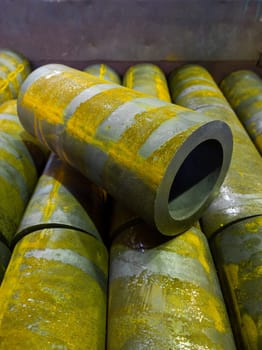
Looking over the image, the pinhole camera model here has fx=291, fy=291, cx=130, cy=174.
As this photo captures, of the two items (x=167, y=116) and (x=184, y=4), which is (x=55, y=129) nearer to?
(x=167, y=116)

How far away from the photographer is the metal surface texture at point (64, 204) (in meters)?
1.36

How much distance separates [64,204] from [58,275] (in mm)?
385

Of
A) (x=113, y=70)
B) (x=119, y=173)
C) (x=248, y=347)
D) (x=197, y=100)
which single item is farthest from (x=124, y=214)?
(x=113, y=70)

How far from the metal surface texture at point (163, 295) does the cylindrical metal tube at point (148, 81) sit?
4.49 ft

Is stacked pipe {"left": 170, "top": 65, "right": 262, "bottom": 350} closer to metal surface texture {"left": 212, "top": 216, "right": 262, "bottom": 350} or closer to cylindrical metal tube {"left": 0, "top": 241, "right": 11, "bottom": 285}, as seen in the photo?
metal surface texture {"left": 212, "top": 216, "right": 262, "bottom": 350}

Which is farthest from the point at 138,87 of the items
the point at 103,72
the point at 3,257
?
the point at 3,257

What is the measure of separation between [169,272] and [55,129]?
856mm

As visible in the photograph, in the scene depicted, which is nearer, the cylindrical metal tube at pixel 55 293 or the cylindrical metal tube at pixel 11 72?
the cylindrical metal tube at pixel 55 293

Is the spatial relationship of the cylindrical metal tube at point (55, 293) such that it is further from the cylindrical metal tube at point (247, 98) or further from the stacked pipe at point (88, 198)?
the cylindrical metal tube at point (247, 98)

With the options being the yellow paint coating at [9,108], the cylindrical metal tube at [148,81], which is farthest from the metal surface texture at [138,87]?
the yellow paint coating at [9,108]

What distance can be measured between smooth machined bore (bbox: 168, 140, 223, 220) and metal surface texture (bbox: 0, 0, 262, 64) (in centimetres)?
214

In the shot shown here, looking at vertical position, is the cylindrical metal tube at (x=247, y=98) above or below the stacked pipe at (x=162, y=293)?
above

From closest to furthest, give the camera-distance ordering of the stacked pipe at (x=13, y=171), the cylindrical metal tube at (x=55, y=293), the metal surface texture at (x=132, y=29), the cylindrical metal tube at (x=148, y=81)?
the cylindrical metal tube at (x=55, y=293), the stacked pipe at (x=13, y=171), the cylindrical metal tube at (x=148, y=81), the metal surface texture at (x=132, y=29)

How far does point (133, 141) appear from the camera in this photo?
1148 millimetres
